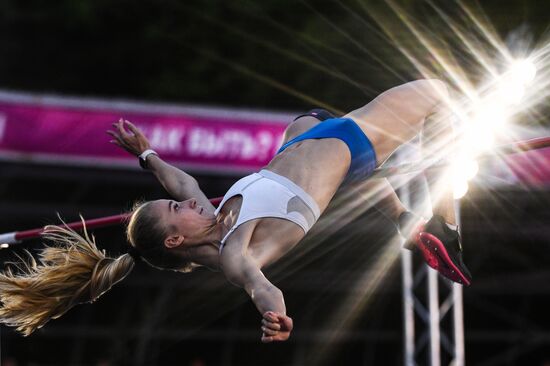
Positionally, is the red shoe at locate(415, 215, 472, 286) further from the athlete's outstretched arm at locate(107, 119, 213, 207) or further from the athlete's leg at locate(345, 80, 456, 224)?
the athlete's outstretched arm at locate(107, 119, 213, 207)

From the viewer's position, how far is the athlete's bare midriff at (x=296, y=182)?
13.5 feet

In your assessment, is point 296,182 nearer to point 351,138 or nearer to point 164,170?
point 351,138

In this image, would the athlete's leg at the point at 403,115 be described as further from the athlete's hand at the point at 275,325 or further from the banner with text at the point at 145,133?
the banner with text at the point at 145,133

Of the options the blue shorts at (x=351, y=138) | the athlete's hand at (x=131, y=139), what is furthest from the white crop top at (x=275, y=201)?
the athlete's hand at (x=131, y=139)

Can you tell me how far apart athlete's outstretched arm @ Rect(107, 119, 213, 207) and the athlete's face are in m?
0.30

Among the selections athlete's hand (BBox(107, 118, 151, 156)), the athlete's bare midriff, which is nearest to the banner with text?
athlete's hand (BBox(107, 118, 151, 156))

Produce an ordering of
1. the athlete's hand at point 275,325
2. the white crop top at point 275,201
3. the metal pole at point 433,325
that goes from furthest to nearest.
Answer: the metal pole at point 433,325 → the white crop top at point 275,201 → the athlete's hand at point 275,325

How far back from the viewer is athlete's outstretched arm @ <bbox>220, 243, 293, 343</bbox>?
357 centimetres

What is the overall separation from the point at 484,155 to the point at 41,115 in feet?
14.2

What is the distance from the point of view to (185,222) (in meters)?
4.32

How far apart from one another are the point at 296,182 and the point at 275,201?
0.50 ft

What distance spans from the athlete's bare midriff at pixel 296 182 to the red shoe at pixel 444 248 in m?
0.63

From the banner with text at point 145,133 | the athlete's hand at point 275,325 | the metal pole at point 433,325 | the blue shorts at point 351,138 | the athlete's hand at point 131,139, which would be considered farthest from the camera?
the banner with text at point 145,133

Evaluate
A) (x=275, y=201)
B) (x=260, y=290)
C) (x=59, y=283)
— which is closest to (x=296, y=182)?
(x=275, y=201)
